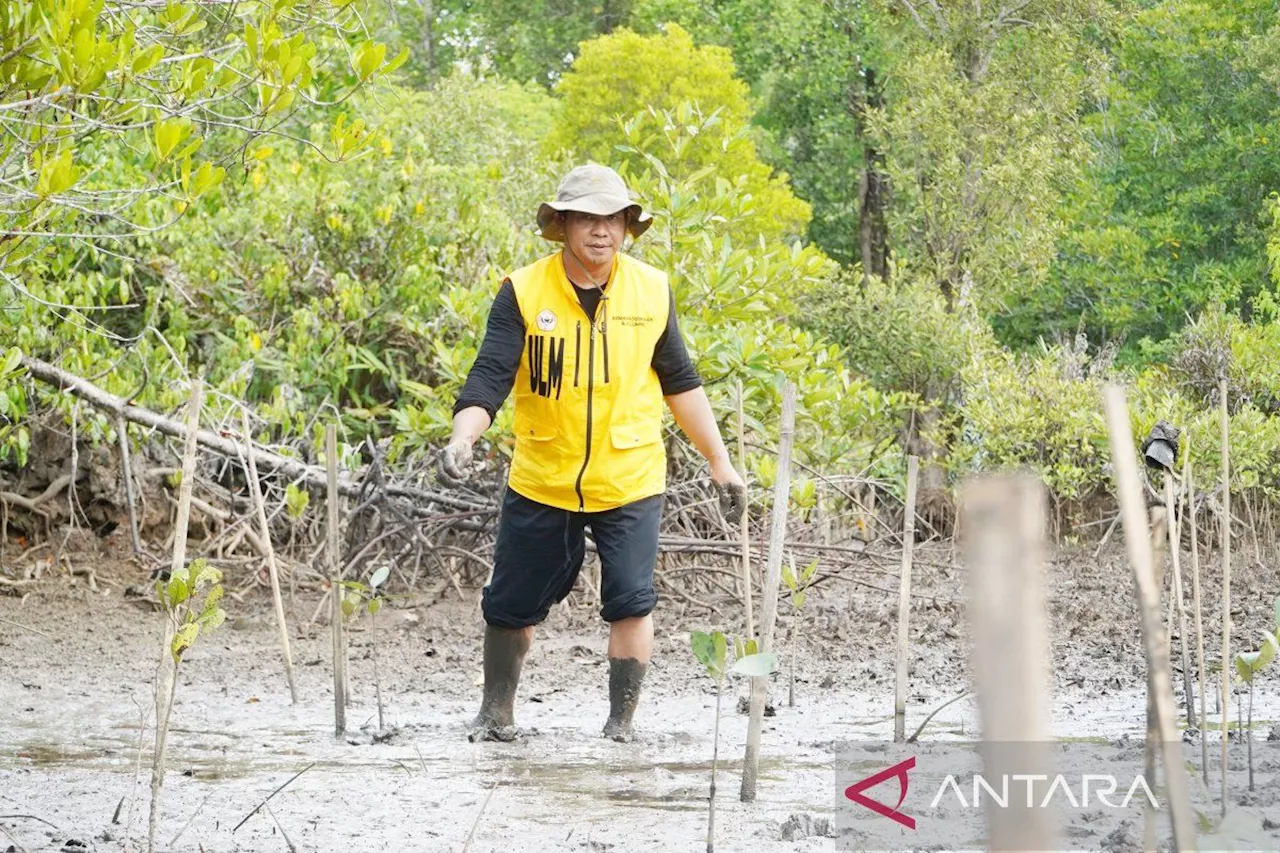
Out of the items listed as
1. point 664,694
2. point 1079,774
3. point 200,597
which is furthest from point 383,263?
point 1079,774

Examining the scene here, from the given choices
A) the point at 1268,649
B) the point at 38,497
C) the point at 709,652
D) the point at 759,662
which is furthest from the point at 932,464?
the point at 759,662

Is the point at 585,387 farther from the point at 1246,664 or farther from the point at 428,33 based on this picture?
the point at 428,33

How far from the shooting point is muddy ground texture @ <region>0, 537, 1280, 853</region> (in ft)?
12.5

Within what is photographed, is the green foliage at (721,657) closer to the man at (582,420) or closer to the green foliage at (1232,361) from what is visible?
the man at (582,420)

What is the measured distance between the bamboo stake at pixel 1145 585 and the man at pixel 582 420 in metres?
2.99

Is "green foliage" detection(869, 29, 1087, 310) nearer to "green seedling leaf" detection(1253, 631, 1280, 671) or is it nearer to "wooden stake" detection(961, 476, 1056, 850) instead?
"green seedling leaf" detection(1253, 631, 1280, 671)

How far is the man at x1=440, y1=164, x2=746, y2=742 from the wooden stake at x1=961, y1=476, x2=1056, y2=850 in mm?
3350

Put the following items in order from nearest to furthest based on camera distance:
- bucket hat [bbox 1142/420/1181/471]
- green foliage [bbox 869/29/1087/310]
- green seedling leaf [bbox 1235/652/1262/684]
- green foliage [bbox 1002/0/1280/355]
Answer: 1. green seedling leaf [bbox 1235/652/1262/684]
2. bucket hat [bbox 1142/420/1181/471]
3. green foliage [bbox 869/29/1087/310]
4. green foliage [bbox 1002/0/1280/355]

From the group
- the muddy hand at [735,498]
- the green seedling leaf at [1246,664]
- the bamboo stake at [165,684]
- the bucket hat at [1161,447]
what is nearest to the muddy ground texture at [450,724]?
the bamboo stake at [165,684]

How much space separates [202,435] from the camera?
7496 millimetres

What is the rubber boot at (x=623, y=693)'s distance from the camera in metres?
5.04

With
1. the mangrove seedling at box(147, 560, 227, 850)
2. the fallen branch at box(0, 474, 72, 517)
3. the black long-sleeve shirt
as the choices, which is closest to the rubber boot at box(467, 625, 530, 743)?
the black long-sleeve shirt

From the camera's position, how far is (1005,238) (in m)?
23.0

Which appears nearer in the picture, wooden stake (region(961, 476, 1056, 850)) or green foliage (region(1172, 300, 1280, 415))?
wooden stake (region(961, 476, 1056, 850))
